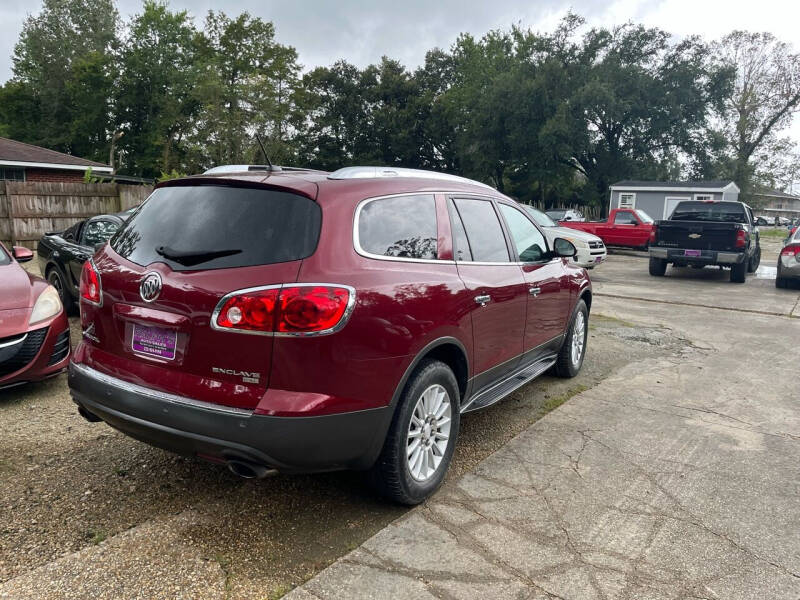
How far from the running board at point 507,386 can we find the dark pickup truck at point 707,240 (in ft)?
33.7

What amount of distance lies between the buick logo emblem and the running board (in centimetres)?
187

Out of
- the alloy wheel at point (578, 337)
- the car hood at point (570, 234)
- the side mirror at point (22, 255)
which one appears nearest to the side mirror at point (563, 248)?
the alloy wheel at point (578, 337)

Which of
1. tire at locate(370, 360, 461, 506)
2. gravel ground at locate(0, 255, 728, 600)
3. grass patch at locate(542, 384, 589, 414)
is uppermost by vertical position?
tire at locate(370, 360, 461, 506)

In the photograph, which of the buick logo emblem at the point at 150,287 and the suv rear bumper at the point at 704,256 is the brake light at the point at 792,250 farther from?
the buick logo emblem at the point at 150,287

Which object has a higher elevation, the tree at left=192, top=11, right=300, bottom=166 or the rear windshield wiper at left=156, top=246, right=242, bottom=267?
the tree at left=192, top=11, right=300, bottom=166

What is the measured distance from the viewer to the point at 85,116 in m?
45.0

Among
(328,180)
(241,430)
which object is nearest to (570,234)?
(328,180)

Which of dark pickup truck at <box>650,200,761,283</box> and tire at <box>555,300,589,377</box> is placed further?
dark pickup truck at <box>650,200,761,283</box>

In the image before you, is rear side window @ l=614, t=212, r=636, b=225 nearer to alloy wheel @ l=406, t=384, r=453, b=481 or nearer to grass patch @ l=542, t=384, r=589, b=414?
grass patch @ l=542, t=384, r=589, b=414

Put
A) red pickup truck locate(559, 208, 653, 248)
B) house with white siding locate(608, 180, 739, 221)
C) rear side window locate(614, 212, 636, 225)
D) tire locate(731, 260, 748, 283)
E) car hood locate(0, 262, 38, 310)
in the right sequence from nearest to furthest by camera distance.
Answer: car hood locate(0, 262, 38, 310) → tire locate(731, 260, 748, 283) → red pickup truck locate(559, 208, 653, 248) → rear side window locate(614, 212, 636, 225) → house with white siding locate(608, 180, 739, 221)

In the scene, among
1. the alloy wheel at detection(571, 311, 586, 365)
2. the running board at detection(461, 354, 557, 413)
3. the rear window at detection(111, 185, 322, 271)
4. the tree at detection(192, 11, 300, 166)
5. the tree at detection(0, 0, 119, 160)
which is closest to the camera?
the rear window at detection(111, 185, 322, 271)

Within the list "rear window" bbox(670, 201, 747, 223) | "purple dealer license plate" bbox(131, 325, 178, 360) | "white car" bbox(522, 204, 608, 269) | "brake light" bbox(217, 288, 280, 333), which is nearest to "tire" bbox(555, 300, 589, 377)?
"brake light" bbox(217, 288, 280, 333)

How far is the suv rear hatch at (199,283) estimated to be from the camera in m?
2.67

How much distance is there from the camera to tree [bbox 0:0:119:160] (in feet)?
147
